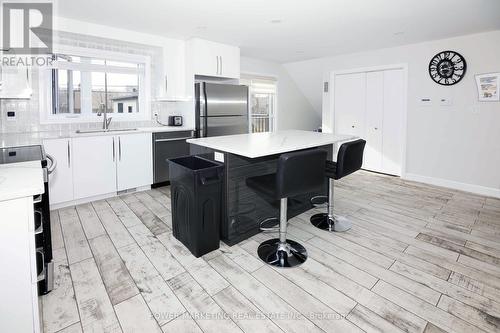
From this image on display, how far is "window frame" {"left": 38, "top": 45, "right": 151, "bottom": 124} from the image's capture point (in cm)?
369

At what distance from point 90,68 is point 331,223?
3994 mm

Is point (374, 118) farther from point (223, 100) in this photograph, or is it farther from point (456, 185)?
point (223, 100)

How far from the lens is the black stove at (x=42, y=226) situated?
5.77ft

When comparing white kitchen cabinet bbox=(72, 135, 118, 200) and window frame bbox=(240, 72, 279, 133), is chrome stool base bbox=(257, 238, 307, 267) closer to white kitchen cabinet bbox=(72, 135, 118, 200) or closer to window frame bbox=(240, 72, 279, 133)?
white kitchen cabinet bbox=(72, 135, 118, 200)

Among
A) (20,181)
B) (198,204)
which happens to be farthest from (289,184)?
(20,181)

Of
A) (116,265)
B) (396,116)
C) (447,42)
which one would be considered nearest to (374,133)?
(396,116)

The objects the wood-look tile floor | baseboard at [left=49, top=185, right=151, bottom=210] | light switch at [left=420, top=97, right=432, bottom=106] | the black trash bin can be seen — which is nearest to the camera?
the wood-look tile floor

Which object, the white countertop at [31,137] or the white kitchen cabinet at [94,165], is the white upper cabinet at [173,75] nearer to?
the white countertop at [31,137]

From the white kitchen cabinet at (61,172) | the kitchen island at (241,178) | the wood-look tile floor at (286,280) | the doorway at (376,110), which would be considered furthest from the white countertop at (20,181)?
the doorway at (376,110)

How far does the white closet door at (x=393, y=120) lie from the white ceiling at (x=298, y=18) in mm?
707

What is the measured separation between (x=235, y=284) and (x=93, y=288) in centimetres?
101

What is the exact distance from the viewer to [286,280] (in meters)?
2.09
